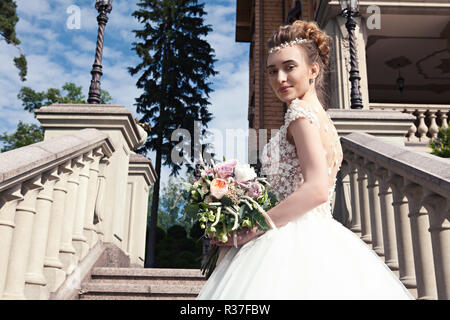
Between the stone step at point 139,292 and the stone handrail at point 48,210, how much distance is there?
1.17 feet

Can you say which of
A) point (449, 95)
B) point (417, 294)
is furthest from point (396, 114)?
point (449, 95)

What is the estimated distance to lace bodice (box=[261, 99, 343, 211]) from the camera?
213 cm

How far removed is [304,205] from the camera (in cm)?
196

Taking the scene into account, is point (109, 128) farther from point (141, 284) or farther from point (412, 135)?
point (412, 135)

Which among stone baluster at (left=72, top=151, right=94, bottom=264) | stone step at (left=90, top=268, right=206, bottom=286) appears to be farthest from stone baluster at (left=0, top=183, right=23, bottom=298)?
stone step at (left=90, top=268, right=206, bottom=286)

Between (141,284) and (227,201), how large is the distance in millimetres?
3100

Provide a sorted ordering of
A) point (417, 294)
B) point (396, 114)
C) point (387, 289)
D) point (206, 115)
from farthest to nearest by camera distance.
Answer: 1. point (206, 115)
2. point (396, 114)
3. point (417, 294)
4. point (387, 289)

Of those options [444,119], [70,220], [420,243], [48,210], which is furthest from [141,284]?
[444,119]

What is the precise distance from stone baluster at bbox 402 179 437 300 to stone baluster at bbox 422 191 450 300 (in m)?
0.22

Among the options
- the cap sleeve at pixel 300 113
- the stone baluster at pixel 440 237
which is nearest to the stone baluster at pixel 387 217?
the stone baluster at pixel 440 237

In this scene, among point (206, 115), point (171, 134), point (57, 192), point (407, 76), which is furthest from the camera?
point (206, 115)

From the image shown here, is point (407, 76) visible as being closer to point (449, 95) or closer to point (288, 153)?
point (449, 95)

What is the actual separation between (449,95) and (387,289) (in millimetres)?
20555

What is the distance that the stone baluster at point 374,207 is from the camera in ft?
14.6
